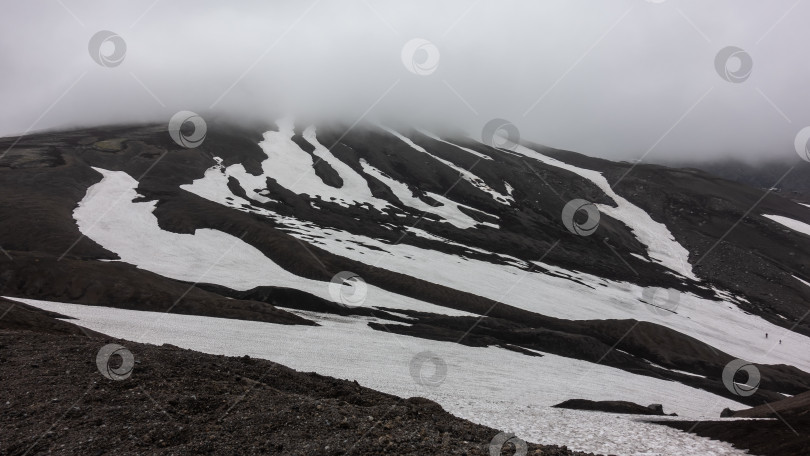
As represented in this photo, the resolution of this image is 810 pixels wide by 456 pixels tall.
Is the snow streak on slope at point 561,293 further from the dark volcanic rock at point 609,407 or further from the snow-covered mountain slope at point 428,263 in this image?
the dark volcanic rock at point 609,407

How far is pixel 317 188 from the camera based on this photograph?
388 feet

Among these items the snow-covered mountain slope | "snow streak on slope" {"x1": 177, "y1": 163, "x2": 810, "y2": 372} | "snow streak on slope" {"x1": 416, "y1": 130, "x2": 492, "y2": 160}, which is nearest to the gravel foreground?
the snow-covered mountain slope

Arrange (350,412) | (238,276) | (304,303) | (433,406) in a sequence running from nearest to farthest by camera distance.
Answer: (350,412)
(433,406)
(304,303)
(238,276)

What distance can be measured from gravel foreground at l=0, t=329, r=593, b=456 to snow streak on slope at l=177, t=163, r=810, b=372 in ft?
181

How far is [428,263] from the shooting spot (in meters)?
80.1

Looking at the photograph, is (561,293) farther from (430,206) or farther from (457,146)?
(457,146)

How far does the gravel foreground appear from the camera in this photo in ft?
41.5

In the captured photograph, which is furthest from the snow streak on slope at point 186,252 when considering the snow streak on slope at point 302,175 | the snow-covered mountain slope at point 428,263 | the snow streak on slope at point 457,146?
the snow streak on slope at point 457,146

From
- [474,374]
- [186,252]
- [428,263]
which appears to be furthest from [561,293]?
[186,252]

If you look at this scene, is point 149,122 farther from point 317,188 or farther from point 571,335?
point 571,335

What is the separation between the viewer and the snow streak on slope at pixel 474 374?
23484 mm

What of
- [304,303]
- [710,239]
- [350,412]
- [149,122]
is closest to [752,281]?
[710,239]

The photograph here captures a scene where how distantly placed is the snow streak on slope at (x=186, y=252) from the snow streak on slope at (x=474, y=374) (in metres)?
11.2

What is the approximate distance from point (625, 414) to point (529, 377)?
1156cm
